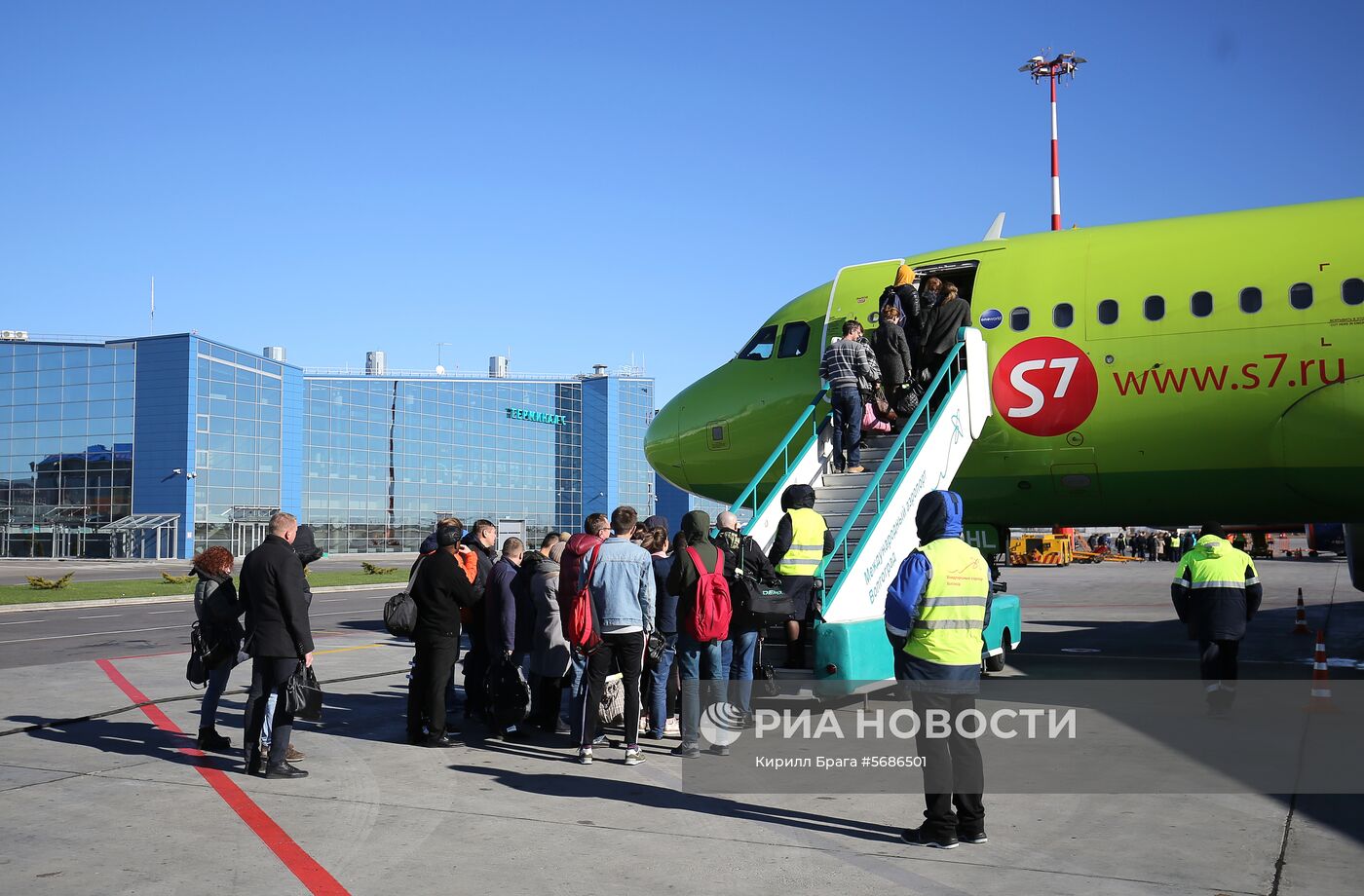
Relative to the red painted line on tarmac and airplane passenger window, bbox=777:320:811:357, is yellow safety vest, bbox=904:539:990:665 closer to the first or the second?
the red painted line on tarmac

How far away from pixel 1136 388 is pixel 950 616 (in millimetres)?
7645

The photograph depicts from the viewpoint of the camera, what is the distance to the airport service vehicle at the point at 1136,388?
11.7m

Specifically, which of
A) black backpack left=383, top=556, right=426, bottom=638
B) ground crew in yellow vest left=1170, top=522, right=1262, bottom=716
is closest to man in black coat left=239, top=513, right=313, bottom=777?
black backpack left=383, top=556, right=426, bottom=638

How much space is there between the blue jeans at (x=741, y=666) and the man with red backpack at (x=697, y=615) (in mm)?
328

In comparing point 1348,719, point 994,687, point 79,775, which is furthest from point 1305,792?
point 79,775

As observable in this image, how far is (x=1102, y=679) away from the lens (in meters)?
12.6

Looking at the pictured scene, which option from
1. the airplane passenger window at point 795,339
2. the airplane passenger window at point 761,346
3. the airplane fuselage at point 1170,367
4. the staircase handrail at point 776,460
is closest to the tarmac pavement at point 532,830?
the staircase handrail at point 776,460

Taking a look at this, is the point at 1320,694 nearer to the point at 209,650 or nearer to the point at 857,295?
the point at 857,295

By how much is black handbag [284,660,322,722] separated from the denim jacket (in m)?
2.23

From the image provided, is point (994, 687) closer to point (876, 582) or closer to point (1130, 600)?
point (876, 582)

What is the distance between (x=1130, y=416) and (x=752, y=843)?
8559 millimetres

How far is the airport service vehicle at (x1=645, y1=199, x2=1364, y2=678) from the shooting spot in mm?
11711

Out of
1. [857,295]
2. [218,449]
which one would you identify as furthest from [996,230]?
[218,449]

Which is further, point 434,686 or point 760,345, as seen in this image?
point 760,345
